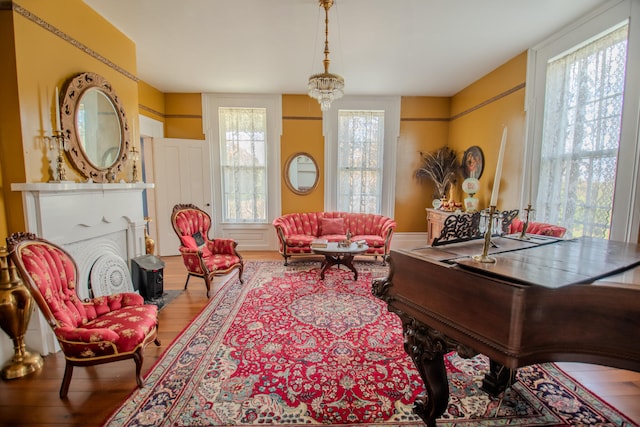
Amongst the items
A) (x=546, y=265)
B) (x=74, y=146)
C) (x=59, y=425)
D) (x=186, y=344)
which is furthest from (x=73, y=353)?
(x=546, y=265)

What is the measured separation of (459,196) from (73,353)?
A: 5.70 m

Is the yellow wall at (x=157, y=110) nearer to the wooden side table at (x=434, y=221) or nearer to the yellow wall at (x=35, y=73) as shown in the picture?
the yellow wall at (x=35, y=73)

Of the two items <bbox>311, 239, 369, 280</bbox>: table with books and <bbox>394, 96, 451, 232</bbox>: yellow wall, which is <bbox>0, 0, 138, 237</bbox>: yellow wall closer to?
<bbox>311, 239, 369, 280</bbox>: table with books

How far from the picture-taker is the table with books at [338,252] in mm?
3863

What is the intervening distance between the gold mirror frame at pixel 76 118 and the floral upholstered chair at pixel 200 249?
0.93 meters

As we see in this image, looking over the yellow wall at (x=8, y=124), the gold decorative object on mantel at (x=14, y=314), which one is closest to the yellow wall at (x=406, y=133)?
the yellow wall at (x=8, y=124)

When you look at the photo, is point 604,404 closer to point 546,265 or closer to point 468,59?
point 546,265

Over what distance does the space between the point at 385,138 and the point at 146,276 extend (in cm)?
467

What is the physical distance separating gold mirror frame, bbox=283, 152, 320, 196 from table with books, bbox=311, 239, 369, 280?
180 cm

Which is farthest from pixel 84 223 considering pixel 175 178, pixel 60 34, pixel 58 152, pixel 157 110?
pixel 157 110

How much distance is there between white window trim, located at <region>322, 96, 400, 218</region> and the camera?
5.52 m

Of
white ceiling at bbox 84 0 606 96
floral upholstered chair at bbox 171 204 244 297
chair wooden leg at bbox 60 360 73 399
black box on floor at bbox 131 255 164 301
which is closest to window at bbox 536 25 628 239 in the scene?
white ceiling at bbox 84 0 606 96

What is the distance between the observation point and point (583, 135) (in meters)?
2.91

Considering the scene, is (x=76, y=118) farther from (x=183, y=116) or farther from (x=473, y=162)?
(x=473, y=162)
